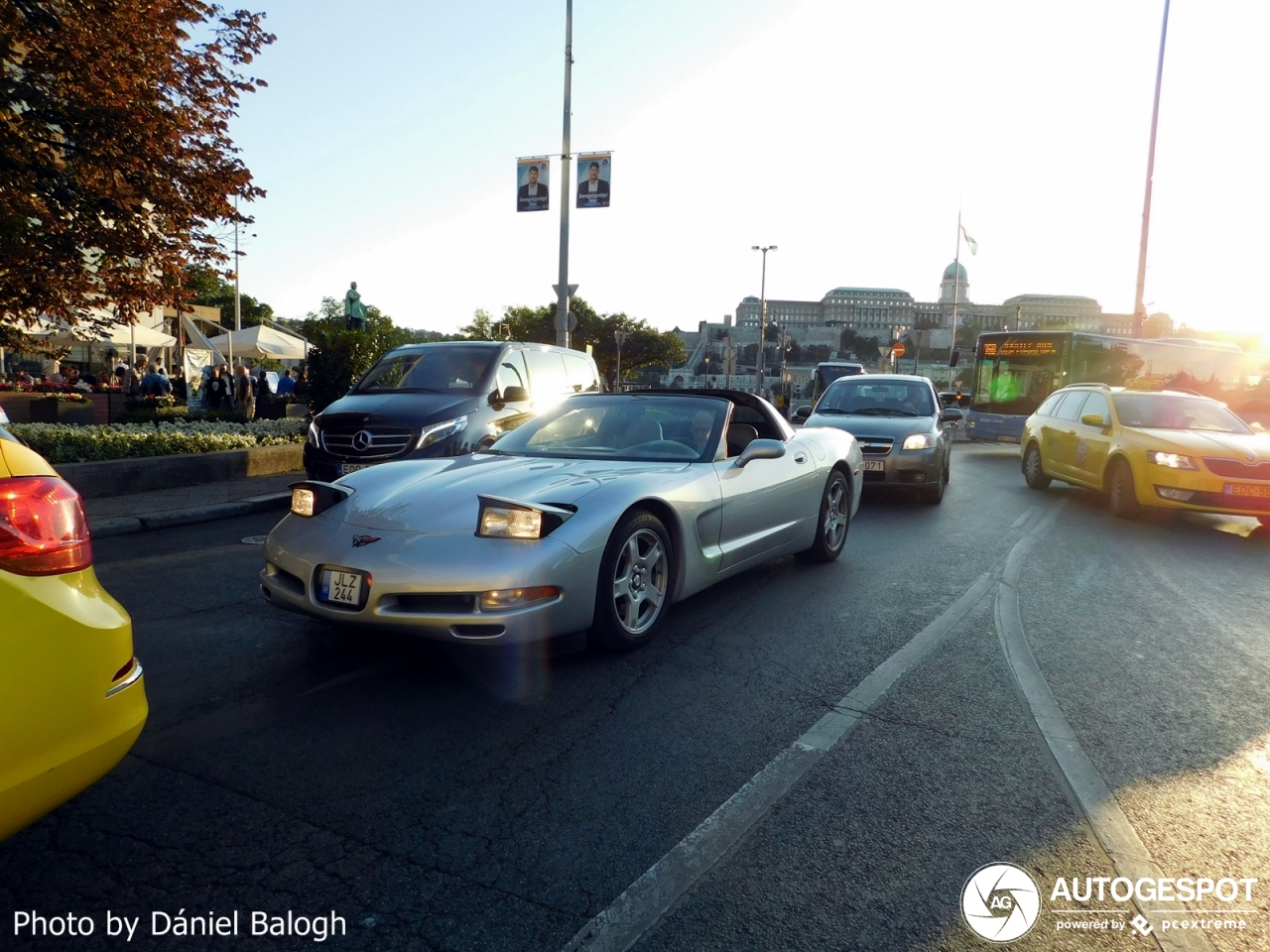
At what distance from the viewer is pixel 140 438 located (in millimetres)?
10695

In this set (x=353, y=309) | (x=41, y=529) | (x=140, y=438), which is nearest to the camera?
(x=41, y=529)

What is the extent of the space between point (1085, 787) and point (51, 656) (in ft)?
10.2

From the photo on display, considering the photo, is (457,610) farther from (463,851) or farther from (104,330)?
(104,330)

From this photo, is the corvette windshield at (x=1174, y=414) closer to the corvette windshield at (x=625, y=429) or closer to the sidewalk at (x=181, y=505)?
the corvette windshield at (x=625, y=429)

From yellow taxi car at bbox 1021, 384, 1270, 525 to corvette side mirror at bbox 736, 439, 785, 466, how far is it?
6010 millimetres

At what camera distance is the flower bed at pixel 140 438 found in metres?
9.96

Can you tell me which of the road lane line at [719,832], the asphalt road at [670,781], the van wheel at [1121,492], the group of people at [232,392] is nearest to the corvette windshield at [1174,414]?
the van wheel at [1121,492]

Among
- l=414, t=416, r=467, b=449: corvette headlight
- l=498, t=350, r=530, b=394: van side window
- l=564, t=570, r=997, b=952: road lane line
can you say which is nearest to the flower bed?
l=414, t=416, r=467, b=449: corvette headlight

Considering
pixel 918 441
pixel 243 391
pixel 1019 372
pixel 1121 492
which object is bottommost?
pixel 1121 492

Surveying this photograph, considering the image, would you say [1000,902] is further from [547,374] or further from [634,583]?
[547,374]

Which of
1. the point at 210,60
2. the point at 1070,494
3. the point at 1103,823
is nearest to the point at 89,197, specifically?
Result: the point at 210,60

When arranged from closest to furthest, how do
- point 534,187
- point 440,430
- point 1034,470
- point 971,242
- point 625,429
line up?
point 625,429, point 440,430, point 1034,470, point 534,187, point 971,242

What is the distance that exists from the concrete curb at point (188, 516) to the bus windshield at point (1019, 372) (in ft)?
60.4

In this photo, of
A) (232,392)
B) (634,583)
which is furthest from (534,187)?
(634,583)
